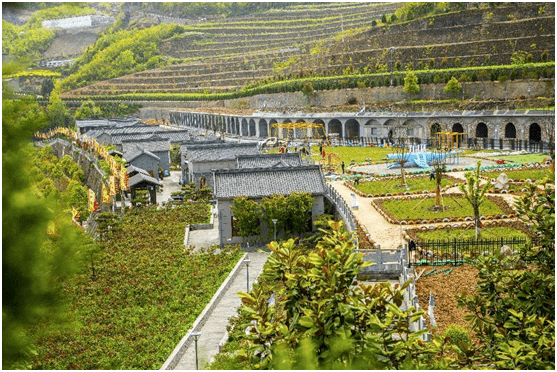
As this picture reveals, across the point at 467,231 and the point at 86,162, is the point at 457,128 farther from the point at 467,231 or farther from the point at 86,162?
the point at 467,231

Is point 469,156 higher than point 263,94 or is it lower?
lower

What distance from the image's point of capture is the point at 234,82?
94.7 metres

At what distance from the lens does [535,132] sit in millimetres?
51875

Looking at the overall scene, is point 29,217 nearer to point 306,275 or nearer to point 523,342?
point 306,275

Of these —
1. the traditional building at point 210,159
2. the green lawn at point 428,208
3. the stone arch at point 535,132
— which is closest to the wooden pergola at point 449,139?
the stone arch at point 535,132

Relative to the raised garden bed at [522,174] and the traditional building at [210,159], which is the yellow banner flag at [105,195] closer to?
the traditional building at [210,159]

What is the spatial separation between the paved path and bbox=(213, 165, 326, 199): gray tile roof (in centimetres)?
455

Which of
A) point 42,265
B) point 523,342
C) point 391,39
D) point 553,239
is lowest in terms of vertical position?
point 523,342

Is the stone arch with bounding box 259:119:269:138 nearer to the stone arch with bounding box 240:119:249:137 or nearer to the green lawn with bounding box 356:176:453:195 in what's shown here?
the stone arch with bounding box 240:119:249:137

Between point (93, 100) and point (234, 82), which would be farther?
point (93, 100)

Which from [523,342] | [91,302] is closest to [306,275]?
[523,342]

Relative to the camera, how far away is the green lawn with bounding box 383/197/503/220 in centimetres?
2797

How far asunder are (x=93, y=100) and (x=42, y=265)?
10571cm

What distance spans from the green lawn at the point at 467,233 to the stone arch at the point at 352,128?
4003cm
